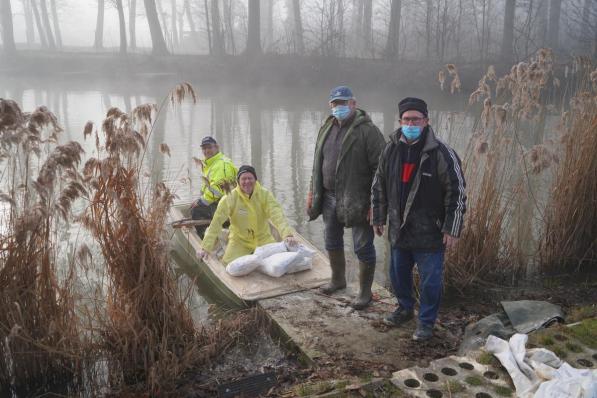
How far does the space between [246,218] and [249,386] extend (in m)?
2.30

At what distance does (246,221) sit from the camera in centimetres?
599

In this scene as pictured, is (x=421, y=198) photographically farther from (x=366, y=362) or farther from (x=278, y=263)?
(x=278, y=263)

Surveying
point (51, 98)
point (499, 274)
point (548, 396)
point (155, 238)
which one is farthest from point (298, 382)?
point (51, 98)

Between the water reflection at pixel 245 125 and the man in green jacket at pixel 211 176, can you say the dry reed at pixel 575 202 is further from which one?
the man in green jacket at pixel 211 176

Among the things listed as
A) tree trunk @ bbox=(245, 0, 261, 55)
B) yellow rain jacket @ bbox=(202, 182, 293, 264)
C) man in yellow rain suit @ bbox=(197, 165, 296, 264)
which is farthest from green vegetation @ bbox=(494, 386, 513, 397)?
tree trunk @ bbox=(245, 0, 261, 55)

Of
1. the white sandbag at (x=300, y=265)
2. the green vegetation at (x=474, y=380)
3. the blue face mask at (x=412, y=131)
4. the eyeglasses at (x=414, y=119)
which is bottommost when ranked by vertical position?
the white sandbag at (x=300, y=265)

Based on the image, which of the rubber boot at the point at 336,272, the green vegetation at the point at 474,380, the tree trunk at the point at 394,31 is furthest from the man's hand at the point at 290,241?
the tree trunk at the point at 394,31

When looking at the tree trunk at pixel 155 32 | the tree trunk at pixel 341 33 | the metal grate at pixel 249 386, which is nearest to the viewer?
the metal grate at pixel 249 386

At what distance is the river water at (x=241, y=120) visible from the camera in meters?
9.88

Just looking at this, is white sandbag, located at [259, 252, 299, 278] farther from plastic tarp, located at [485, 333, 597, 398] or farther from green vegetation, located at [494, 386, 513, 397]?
green vegetation, located at [494, 386, 513, 397]

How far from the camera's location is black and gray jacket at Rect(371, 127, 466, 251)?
391 cm

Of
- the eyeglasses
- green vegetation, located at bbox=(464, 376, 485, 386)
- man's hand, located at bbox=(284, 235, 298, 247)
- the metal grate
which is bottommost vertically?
the metal grate

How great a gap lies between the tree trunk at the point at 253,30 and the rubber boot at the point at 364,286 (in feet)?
84.0

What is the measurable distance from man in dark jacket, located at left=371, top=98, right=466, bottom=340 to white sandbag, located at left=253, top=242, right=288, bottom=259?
63.2 inches
